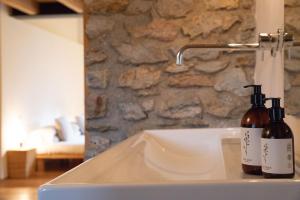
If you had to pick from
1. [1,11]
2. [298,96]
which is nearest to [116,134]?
[298,96]

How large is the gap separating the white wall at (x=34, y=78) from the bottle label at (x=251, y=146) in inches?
193

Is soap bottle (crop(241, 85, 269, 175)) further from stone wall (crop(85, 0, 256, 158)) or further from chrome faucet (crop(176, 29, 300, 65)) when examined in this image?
stone wall (crop(85, 0, 256, 158))

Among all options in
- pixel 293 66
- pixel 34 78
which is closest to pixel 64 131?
pixel 34 78

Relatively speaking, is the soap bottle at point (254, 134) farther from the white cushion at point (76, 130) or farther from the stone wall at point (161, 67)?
the white cushion at point (76, 130)

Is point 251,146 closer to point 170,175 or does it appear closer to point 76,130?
point 170,175

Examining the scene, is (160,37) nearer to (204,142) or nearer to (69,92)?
(204,142)

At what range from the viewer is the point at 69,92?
7445 millimetres

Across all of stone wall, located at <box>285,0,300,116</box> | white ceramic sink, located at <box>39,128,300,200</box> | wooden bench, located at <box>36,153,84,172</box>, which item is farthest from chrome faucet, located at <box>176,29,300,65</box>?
wooden bench, located at <box>36,153,84,172</box>

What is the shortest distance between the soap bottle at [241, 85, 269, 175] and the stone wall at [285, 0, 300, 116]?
10.0 inches

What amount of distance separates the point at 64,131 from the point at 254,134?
574 cm

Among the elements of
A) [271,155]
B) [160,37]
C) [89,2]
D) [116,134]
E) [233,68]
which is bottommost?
[116,134]

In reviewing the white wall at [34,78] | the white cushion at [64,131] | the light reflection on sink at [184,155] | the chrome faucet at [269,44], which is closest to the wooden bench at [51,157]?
the white wall at [34,78]

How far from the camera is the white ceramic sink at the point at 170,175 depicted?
51 centimetres

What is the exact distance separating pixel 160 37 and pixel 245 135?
1405 millimetres
